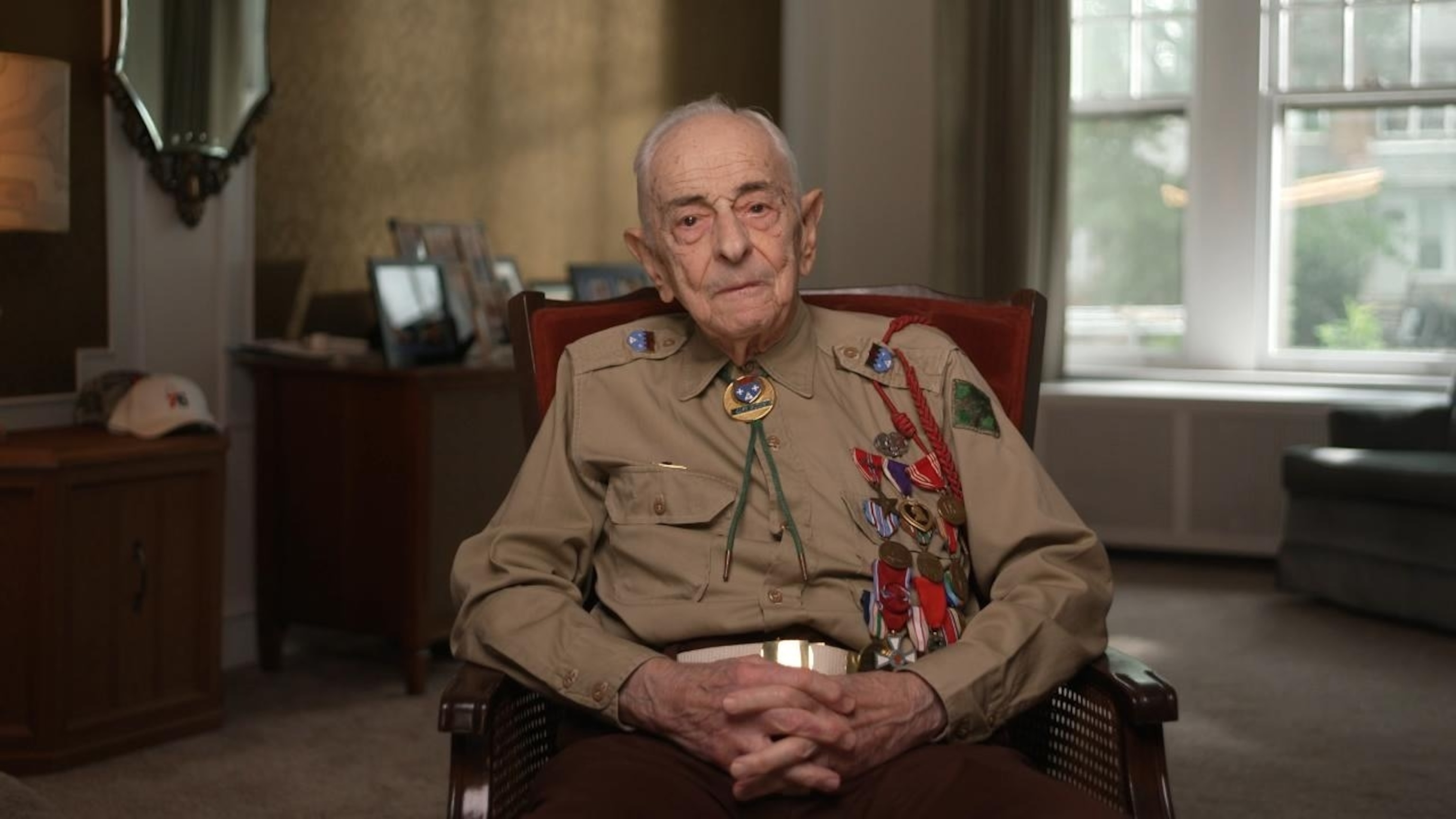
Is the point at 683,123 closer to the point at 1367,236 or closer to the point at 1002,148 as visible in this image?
the point at 1002,148

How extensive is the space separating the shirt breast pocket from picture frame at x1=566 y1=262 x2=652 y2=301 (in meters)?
2.61

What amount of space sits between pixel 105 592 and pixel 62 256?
77 cm

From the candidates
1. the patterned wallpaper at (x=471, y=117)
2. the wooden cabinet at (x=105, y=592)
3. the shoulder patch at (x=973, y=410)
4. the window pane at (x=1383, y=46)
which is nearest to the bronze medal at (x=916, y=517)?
the shoulder patch at (x=973, y=410)

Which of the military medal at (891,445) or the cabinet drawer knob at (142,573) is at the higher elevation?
the military medal at (891,445)

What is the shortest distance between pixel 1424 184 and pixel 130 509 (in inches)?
181

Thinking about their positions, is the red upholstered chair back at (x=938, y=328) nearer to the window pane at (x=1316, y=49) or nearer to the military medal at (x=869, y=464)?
the military medal at (x=869, y=464)

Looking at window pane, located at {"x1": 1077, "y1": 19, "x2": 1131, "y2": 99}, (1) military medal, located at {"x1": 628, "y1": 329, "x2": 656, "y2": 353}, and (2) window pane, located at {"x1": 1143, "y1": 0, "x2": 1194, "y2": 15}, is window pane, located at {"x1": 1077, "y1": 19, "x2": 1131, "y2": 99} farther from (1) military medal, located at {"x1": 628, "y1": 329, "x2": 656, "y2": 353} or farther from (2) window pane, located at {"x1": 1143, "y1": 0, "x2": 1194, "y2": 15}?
(1) military medal, located at {"x1": 628, "y1": 329, "x2": 656, "y2": 353}

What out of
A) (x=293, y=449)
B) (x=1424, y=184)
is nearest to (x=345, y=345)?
(x=293, y=449)

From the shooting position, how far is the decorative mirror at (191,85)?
11.0ft

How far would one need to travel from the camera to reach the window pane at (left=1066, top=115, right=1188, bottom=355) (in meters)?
5.91

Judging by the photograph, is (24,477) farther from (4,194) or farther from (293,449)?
(293,449)

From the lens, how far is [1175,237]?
19.4ft

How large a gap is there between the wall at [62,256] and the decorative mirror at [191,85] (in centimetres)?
7

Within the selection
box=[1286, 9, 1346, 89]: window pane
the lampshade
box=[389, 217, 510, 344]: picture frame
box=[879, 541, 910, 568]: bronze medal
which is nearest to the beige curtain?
box=[1286, 9, 1346, 89]: window pane
